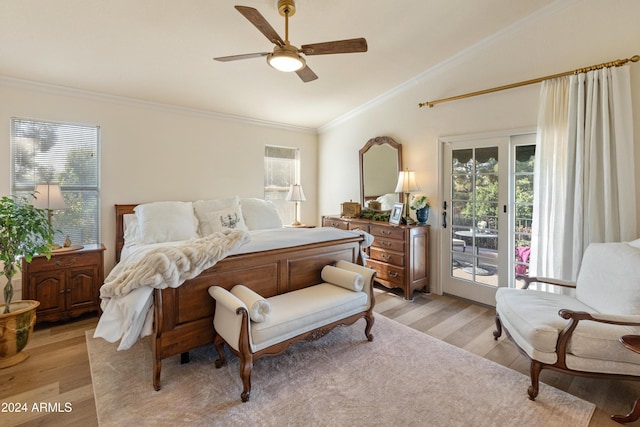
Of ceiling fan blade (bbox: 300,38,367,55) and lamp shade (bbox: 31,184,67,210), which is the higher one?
ceiling fan blade (bbox: 300,38,367,55)

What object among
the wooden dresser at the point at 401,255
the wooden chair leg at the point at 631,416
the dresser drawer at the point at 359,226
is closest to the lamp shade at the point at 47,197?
the dresser drawer at the point at 359,226

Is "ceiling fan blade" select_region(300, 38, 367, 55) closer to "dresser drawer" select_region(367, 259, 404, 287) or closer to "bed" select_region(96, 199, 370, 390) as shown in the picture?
"bed" select_region(96, 199, 370, 390)

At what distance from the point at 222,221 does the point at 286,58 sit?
2.23m

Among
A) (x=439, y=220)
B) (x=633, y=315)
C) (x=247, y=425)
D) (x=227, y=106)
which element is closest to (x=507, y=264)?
(x=439, y=220)

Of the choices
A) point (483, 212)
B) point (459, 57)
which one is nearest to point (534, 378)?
point (483, 212)

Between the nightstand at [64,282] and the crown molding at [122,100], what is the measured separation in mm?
1783

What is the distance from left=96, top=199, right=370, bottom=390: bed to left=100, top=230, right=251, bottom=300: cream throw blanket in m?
0.13

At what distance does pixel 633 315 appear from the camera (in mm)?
1826

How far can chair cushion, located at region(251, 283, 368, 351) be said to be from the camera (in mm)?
1967

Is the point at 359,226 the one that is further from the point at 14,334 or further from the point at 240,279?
the point at 14,334

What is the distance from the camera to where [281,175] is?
209 inches

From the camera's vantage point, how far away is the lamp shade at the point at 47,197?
113 inches

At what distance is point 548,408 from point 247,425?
6.07 ft

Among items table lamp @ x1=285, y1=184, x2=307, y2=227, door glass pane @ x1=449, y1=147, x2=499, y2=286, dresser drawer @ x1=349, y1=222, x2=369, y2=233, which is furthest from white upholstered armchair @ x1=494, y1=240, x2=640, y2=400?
table lamp @ x1=285, y1=184, x2=307, y2=227
